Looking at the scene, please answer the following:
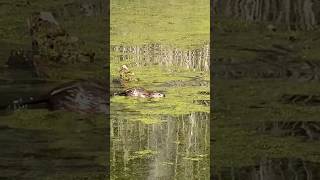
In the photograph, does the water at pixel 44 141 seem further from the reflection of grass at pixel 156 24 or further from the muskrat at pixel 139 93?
the reflection of grass at pixel 156 24

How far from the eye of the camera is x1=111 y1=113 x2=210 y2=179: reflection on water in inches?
117

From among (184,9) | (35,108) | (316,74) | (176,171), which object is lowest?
(176,171)

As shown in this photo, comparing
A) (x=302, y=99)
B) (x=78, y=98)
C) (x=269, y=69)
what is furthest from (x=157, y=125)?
(x=302, y=99)

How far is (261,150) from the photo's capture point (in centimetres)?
289

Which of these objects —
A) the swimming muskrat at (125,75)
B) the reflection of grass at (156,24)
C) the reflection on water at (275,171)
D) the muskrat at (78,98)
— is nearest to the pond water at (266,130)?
the reflection on water at (275,171)

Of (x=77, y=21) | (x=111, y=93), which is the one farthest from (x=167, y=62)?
(x=77, y=21)

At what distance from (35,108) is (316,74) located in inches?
69.4

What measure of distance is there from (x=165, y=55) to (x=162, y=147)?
1.96 feet

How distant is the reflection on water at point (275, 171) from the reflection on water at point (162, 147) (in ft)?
0.55

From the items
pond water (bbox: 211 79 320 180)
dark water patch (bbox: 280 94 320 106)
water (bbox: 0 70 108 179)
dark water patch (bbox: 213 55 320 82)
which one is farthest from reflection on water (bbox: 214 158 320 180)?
water (bbox: 0 70 108 179)

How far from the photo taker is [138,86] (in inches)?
118

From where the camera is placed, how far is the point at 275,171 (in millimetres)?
2906

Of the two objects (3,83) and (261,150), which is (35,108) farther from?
(261,150)

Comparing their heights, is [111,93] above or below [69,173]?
above
